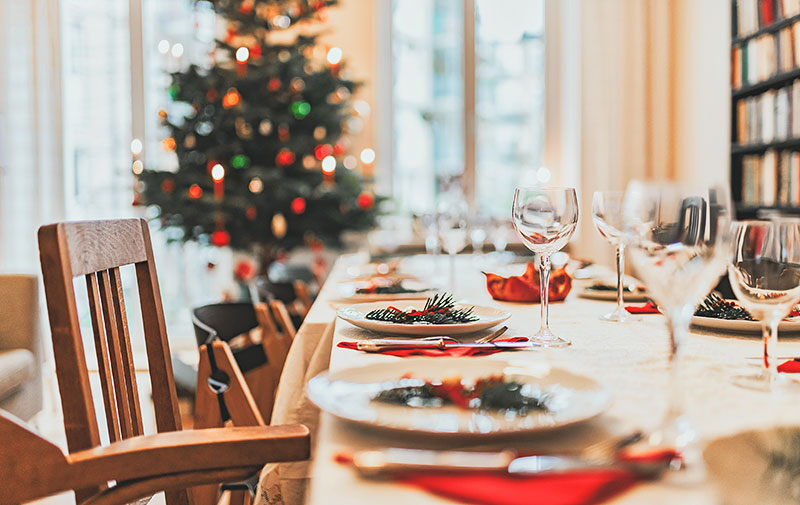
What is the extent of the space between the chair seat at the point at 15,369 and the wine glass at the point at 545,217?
2.26m

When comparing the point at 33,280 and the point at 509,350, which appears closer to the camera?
the point at 509,350

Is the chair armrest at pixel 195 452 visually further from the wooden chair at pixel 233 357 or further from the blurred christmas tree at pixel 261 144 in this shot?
the blurred christmas tree at pixel 261 144

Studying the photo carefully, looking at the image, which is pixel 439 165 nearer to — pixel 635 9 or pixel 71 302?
pixel 635 9

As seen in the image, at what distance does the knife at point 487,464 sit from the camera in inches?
20.1

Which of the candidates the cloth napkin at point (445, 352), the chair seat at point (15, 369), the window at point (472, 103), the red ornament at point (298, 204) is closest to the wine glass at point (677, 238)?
the cloth napkin at point (445, 352)

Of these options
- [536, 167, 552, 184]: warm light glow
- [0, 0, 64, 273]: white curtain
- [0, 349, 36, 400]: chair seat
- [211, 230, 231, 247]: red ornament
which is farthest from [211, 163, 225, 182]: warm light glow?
[536, 167, 552, 184]: warm light glow

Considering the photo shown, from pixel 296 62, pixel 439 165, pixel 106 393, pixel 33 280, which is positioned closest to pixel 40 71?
pixel 296 62

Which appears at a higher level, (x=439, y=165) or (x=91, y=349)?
(x=439, y=165)

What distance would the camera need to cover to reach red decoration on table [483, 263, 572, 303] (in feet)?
4.82

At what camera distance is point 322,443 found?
23.6 inches

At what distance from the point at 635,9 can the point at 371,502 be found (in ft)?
15.1

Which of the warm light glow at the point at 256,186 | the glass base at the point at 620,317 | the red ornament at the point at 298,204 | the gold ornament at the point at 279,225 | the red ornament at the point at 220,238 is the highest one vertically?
the warm light glow at the point at 256,186

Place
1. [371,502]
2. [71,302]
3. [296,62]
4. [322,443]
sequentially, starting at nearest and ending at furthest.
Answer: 1. [371,502]
2. [322,443]
3. [71,302]
4. [296,62]

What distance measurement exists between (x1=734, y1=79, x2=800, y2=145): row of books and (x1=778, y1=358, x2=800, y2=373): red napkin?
289cm
